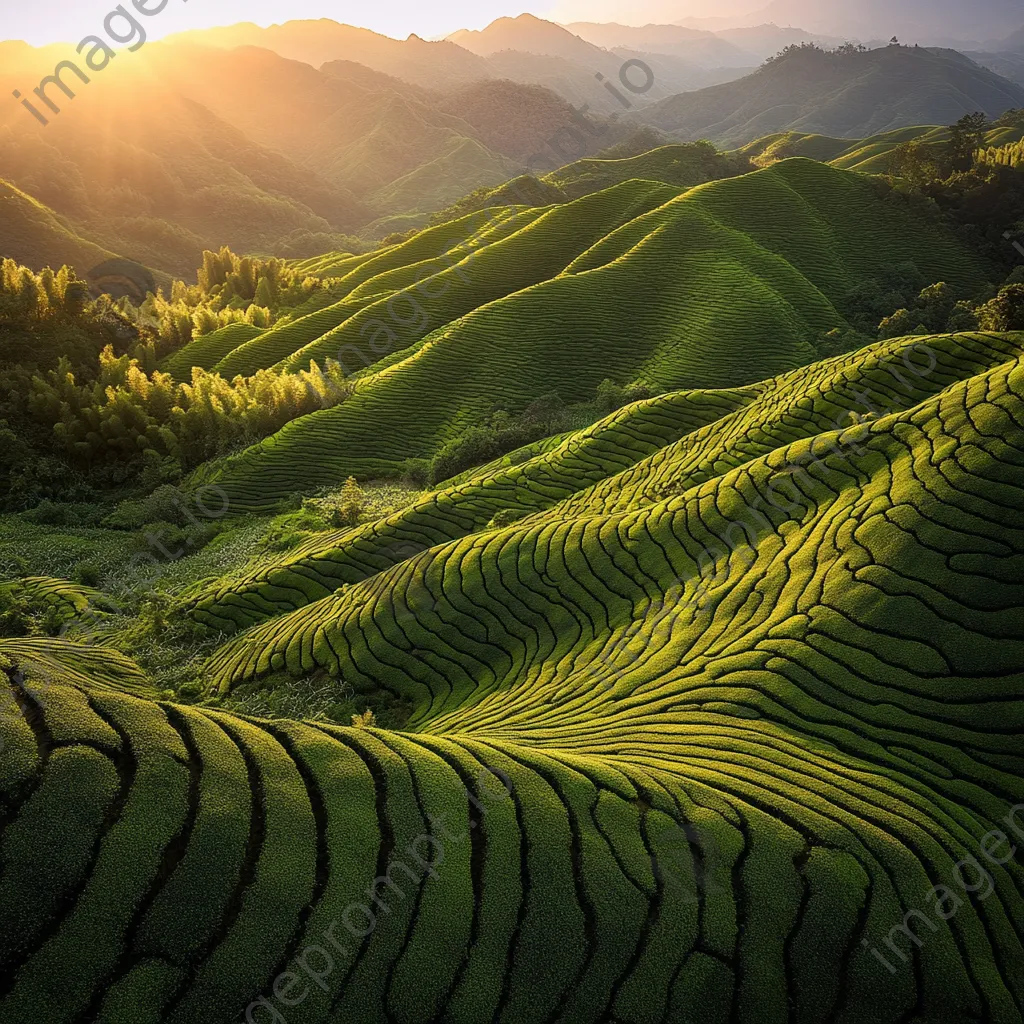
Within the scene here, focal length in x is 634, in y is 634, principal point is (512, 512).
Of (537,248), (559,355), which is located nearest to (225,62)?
(537,248)

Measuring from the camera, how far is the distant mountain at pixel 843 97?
13712cm

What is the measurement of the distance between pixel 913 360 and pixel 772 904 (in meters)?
11.6

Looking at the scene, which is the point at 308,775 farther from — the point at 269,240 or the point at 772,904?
the point at 269,240

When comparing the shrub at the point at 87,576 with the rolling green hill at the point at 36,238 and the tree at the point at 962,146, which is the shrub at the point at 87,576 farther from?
the tree at the point at 962,146

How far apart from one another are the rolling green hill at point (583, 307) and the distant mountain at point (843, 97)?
11148 centimetres

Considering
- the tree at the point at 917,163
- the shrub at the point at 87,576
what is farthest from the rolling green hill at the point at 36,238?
the tree at the point at 917,163

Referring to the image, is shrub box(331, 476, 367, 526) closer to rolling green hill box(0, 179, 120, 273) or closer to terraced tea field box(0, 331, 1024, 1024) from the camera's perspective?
terraced tea field box(0, 331, 1024, 1024)

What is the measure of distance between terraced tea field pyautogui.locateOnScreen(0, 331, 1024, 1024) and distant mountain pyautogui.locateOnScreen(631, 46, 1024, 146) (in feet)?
482

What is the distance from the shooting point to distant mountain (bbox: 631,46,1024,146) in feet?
450

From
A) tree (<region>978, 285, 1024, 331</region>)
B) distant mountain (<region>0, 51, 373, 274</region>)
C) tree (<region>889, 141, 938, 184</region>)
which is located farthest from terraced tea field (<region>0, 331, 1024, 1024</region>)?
distant mountain (<region>0, 51, 373, 274</region>)

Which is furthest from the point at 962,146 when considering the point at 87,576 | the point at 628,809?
the point at 87,576

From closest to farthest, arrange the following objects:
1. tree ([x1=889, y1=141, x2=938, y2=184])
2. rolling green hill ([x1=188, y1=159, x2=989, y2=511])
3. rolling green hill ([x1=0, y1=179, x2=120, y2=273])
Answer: rolling green hill ([x1=188, y1=159, x2=989, y2=511]) < tree ([x1=889, y1=141, x2=938, y2=184]) < rolling green hill ([x1=0, y1=179, x2=120, y2=273])

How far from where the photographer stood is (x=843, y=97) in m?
145

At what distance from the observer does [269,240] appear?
8531 cm
